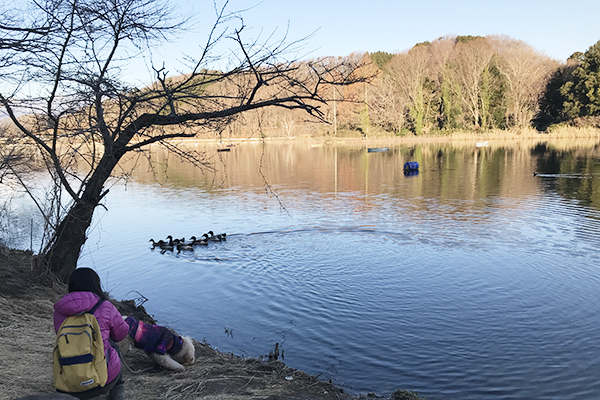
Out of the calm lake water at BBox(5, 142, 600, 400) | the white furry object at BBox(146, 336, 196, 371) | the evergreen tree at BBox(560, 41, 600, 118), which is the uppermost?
the evergreen tree at BBox(560, 41, 600, 118)

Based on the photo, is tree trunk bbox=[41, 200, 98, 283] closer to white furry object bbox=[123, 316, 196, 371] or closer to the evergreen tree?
white furry object bbox=[123, 316, 196, 371]

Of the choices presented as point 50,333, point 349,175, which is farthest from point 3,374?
point 349,175

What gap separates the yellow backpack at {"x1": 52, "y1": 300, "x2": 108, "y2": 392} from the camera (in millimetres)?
3184

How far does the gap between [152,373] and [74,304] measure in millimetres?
2076

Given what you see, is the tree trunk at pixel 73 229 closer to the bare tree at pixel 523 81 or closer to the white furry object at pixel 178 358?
the white furry object at pixel 178 358

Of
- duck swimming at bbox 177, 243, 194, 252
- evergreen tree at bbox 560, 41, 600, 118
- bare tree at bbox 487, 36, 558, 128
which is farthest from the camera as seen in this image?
bare tree at bbox 487, 36, 558, 128

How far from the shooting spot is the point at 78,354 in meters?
3.20

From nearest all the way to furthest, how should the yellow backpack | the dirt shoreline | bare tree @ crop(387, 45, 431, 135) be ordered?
the yellow backpack → the dirt shoreline → bare tree @ crop(387, 45, 431, 135)

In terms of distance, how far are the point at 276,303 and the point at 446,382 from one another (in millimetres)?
3896

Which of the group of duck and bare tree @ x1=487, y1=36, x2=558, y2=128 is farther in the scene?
bare tree @ x1=487, y1=36, x2=558, y2=128

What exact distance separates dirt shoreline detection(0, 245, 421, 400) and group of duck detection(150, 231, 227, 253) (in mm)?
6753

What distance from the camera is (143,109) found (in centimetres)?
654

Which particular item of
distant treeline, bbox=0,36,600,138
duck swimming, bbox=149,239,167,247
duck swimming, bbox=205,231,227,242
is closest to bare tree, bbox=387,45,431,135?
distant treeline, bbox=0,36,600,138

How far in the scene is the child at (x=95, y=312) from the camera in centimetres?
321
